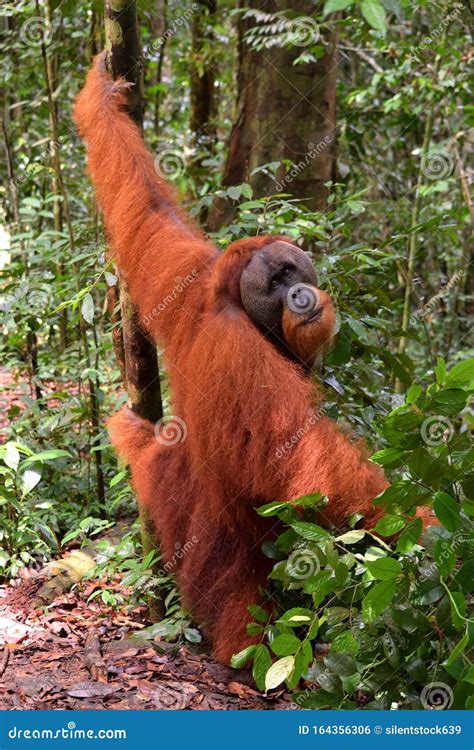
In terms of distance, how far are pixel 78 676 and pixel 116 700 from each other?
0.26 metres

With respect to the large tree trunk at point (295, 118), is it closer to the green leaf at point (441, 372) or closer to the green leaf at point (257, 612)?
the green leaf at point (257, 612)

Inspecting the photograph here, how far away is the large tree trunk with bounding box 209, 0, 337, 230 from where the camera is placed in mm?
5281

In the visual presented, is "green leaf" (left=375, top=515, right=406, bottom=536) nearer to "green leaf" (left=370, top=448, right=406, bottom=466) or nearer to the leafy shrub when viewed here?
the leafy shrub

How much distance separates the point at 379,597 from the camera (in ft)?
7.13

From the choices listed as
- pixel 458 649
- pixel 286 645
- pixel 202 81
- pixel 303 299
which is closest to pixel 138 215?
pixel 303 299

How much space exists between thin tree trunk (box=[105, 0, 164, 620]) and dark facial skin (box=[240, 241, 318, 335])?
532 mm

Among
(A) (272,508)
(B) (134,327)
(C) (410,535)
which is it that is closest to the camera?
(C) (410,535)

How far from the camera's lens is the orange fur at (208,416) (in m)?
2.75

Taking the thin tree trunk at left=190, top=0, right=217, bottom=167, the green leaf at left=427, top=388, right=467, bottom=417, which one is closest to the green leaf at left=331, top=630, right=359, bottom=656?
the green leaf at left=427, top=388, right=467, bottom=417

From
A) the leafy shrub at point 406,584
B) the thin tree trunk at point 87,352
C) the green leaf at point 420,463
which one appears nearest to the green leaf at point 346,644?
the leafy shrub at point 406,584

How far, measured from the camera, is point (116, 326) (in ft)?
12.7

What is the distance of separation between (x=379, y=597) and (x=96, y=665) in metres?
1.27

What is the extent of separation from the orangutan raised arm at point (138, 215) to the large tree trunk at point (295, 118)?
1904 millimetres

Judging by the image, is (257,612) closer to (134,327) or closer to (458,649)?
(458,649)
